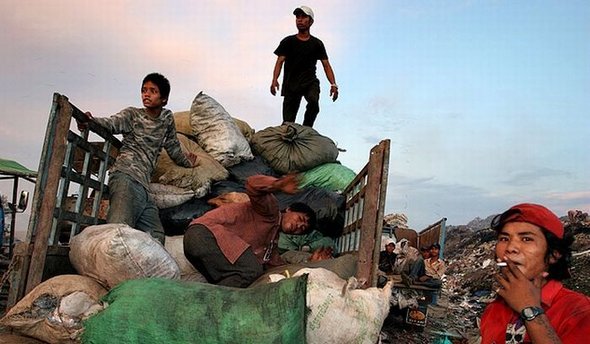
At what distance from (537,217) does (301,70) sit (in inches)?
167

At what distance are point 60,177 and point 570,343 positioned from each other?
2.17 metres

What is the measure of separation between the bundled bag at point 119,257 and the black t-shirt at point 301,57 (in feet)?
11.5

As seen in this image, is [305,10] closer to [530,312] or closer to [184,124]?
[184,124]

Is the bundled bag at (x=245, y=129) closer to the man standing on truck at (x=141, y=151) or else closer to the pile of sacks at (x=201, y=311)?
the man standing on truck at (x=141, y=151)

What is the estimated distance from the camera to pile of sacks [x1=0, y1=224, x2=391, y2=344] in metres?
1.65

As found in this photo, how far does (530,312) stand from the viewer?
55.7 inches

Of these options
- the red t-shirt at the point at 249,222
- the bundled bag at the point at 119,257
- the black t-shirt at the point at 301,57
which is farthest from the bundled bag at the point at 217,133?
the bundled bag at the point at 119,257

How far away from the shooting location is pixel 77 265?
7.87ft

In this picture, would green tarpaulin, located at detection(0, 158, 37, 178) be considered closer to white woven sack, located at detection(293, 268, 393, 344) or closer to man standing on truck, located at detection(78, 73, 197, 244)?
man standing on truck, located at detection(78, 73, 197, 244)

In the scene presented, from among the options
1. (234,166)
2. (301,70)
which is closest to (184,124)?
(234,166)

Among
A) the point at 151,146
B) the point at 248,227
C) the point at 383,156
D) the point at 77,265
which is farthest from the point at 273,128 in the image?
the point at 77,265

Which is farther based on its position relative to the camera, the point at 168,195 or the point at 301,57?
the point at 301,57

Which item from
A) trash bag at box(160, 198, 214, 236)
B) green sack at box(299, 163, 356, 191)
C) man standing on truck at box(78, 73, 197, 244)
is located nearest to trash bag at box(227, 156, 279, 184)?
green sack at box(299, 163, 356, 191)

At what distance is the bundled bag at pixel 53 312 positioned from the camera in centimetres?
200
